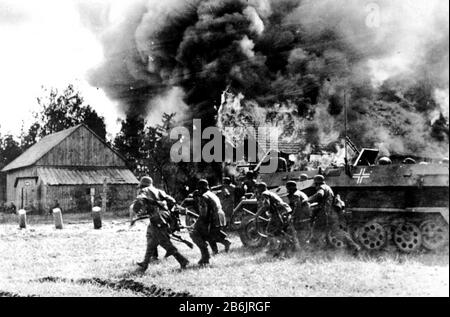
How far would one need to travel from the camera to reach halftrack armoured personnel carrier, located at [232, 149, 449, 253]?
839 cm

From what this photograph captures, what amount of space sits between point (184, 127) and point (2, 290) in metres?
15.4

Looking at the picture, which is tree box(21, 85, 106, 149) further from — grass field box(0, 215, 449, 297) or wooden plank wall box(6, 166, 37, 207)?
grass field box(0, 215, 449, 297)

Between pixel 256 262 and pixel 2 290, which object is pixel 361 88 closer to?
pixel 256 262

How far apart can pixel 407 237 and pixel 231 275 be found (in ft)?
11.2

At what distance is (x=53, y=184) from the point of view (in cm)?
2362

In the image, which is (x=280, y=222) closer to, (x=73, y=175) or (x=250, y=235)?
(x=250, y=235)

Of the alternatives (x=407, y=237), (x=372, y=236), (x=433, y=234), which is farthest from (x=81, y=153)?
(x=433, y=234)

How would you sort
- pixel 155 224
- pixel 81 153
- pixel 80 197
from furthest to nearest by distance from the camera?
pixel 81 153
pixel 80 197
pixel 155 224

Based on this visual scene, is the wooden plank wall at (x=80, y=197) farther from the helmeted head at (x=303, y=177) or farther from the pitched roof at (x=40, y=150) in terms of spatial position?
the helmeted head at (x=303, y=177)

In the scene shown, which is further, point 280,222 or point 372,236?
point 372,236

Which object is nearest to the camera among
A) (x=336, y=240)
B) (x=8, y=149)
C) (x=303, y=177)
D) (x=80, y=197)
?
(x=336, y=240)

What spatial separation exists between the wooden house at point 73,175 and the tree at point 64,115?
854cm

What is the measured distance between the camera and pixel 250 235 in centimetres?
1046

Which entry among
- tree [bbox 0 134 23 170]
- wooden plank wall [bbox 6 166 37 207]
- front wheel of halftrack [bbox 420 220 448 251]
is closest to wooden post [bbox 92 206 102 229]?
wooden plank wall [bbox 6 166 37 207]
